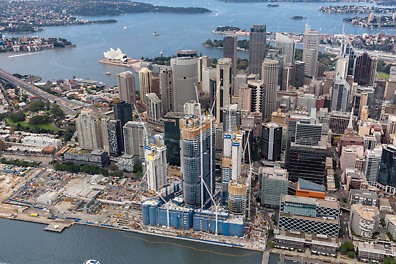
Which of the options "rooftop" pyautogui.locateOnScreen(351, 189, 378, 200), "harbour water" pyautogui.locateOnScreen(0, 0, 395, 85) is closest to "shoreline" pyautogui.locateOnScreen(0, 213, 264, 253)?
"rooftop" pyautogui.locateOnScreen(351, 189, 378, 200)

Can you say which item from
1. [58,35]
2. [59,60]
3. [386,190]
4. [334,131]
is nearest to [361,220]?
[386,190]

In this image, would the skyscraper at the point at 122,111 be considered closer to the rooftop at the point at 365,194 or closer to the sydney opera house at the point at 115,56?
the rooftop at the point at 365,194

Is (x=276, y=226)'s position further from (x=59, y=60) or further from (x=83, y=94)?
(x=59, y=60)

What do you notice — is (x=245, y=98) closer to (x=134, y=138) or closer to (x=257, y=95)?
(x=257, y=95)

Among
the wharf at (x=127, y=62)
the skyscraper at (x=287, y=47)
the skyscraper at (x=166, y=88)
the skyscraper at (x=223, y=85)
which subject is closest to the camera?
the skyscraper at (x=223, y=85)

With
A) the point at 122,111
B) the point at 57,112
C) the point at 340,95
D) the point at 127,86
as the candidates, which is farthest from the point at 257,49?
the point at 57,112

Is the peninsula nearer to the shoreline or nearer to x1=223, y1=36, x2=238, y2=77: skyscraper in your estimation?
x1=223, y1=36, x2=238, y2=77: skyscraper

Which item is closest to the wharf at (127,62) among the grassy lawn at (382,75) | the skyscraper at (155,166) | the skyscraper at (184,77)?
the skyscraper at (184,77)
